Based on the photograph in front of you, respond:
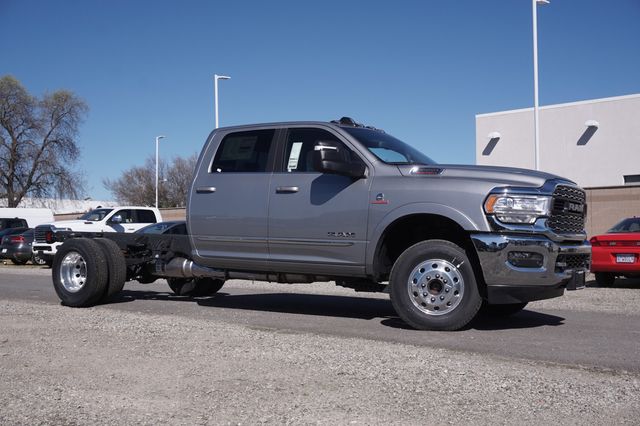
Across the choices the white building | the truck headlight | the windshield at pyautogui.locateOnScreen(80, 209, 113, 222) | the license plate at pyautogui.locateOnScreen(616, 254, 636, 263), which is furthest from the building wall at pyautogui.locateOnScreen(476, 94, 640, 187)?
the white building

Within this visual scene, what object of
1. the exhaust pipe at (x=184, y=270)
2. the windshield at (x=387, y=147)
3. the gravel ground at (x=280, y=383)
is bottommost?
the gravel ground at (x=280, y=383)

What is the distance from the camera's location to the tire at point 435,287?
6.54 metres

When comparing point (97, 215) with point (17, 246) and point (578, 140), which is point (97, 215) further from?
point (578, 140)

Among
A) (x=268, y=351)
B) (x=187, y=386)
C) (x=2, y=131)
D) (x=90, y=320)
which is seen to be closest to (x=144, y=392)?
(x=187, y=386)

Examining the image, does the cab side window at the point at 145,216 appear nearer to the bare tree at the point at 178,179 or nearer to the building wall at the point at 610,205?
the building wall at the point at 610,205

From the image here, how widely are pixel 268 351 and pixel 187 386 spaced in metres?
1.21

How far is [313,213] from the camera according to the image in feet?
24.3

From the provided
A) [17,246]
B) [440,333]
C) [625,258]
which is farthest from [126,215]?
[440,333]

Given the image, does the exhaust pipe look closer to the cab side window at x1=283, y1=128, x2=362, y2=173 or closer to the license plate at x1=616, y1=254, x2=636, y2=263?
the cab side window at x1=283, y1=128, x2=362, y2=173

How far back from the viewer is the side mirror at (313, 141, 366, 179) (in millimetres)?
7043

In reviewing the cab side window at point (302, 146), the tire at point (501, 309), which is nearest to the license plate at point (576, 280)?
the tire at point (501, 309)

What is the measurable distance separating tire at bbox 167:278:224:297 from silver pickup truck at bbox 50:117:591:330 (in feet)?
3.92

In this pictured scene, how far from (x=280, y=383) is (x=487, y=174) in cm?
326

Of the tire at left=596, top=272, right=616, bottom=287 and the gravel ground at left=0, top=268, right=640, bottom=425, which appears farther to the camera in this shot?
the tire at left=596, top=272, right=616, bottom=287
